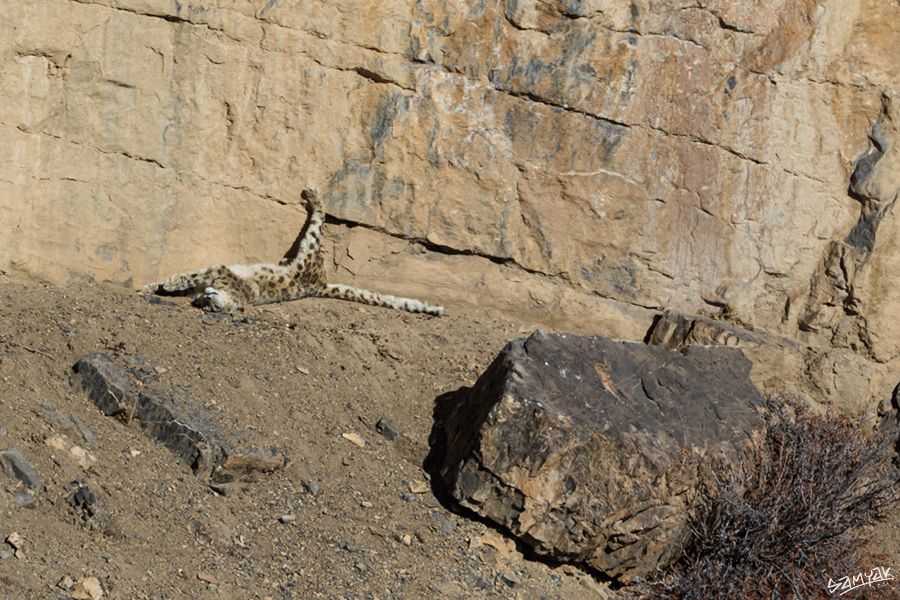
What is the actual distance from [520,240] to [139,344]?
3480 mm

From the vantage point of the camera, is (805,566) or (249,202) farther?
(249,202)

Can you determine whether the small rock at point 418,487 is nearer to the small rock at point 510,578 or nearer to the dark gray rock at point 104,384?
the small rock at point 510,578

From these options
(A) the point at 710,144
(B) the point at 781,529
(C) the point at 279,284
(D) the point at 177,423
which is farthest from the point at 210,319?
(A) the point at 710,144

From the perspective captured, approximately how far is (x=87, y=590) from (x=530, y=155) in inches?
198

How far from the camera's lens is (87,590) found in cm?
398

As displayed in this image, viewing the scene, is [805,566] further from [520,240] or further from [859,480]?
[520,240]

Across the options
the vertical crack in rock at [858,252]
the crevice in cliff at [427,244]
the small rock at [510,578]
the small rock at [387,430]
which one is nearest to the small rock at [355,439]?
the small rock at [387,430]

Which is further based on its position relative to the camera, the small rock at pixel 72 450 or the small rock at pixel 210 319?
the small rock at pixel 210 319

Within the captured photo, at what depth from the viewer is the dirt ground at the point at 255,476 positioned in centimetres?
436

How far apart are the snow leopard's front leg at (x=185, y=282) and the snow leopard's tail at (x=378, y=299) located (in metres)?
0.98

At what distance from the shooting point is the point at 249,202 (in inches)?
285

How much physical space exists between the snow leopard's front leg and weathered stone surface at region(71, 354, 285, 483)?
1504 mm

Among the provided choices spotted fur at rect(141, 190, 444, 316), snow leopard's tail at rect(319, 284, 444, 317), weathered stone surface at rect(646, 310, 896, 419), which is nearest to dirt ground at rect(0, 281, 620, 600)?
spotted fur at rect(141, 190, 444, 316)

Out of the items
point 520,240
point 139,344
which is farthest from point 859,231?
point 139,344
